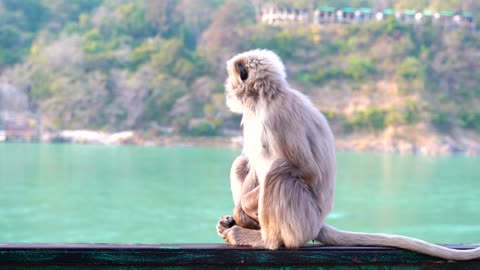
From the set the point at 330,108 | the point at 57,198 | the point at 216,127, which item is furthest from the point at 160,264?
the point at 330,108

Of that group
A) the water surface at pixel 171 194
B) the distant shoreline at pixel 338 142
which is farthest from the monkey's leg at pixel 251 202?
the distant shoreline at pixel 338 142

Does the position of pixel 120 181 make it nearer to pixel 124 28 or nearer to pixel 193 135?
pixel 193 135

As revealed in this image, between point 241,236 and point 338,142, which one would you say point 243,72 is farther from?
point 338,142

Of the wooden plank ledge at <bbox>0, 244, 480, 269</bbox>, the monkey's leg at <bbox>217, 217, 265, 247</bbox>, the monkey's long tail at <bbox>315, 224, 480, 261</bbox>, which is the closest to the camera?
the wooden plank ledge at <bbox>0, 244, 480, 269</bbox>

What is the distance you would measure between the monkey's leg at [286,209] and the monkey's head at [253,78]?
12.7 inches

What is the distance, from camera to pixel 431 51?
56.0m

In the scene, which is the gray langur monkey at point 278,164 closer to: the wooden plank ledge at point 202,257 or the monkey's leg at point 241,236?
the monkey's leg at point 241,236

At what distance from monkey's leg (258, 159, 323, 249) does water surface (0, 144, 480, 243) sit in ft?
57.3

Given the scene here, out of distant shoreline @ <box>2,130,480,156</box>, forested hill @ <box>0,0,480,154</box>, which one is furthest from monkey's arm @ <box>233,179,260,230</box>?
forested hill @ <box>0,0,480,154</box>

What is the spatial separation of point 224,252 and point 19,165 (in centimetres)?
3513

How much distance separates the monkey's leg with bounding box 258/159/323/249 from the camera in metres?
2.81

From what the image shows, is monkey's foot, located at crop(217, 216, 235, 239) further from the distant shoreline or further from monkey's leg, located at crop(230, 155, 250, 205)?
the distant shoreline

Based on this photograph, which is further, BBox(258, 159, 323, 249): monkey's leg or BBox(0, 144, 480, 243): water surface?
BBox(0, 144, 480, 243): water surface

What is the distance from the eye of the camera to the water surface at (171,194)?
74.6ft
